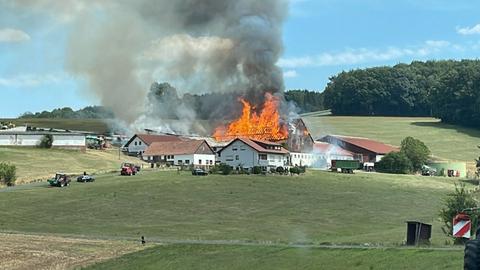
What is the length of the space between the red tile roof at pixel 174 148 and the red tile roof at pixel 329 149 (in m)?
21.1

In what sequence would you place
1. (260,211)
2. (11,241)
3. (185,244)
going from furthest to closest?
(260,211) < (11,241) < (185,244)

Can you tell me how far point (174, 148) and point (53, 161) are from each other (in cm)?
2559

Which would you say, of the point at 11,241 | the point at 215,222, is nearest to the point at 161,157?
the point at 215,222

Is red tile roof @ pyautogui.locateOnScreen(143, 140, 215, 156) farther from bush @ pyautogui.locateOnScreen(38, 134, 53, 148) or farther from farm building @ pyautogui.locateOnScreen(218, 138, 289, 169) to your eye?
bush @ pyautogui.locateOnScreen(38, 134, 53, 148)

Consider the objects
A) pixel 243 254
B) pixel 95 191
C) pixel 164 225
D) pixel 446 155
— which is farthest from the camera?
pixel 446 155

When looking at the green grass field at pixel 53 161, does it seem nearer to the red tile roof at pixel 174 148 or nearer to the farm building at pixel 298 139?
the red tile roof at pixel 174 148

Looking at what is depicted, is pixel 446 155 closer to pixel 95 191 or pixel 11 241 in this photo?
pixel 95 191

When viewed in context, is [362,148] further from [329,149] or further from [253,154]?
[253,154]

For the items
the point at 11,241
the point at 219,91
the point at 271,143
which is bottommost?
the point at 11,241

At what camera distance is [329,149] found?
5699 inches

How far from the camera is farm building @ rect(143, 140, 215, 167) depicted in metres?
133

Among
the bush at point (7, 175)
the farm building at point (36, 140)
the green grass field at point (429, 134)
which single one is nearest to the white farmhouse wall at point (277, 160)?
the green grass field at point (429, 134)

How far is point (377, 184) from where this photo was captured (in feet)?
323

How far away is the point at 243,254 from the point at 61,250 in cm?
1320
